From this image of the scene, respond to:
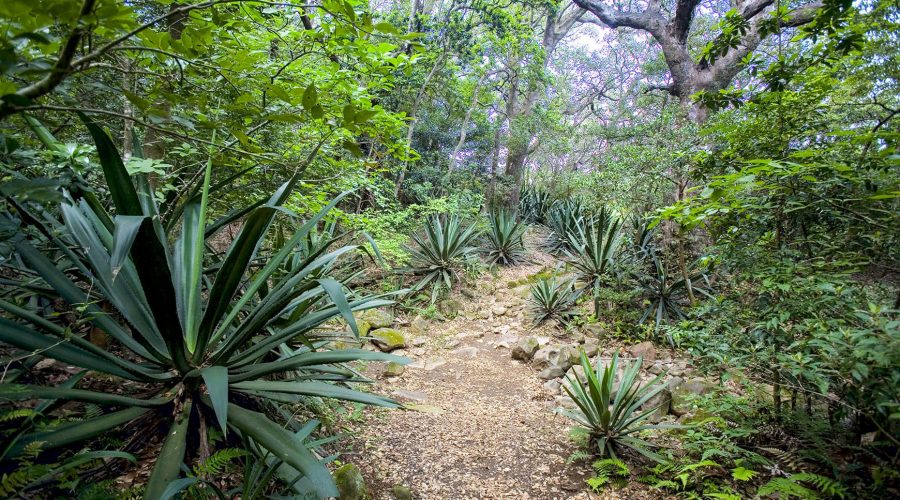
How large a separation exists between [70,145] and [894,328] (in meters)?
2.93

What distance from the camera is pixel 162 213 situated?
1.90 meters

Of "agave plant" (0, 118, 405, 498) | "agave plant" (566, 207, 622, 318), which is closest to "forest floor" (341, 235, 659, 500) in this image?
"agave plant" (566, 207, 622, 318)

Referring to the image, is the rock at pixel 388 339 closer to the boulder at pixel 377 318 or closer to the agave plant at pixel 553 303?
the boulder at pixel 377 318

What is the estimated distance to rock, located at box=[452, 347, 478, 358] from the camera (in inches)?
176

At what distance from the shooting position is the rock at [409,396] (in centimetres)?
330

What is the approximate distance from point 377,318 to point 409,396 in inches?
61.1

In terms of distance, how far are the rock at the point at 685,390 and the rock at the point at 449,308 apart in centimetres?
301

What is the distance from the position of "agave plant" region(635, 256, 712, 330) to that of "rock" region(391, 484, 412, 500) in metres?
3.36

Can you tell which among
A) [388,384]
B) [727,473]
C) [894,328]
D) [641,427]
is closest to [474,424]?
[388,384]

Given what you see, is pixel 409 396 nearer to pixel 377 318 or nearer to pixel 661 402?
pixel 377 318

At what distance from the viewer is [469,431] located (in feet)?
9.53

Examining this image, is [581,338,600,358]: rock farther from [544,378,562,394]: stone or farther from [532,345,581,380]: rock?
[544,378,562,394]: stone

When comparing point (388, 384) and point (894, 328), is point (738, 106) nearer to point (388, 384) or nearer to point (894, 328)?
point (894, 328)

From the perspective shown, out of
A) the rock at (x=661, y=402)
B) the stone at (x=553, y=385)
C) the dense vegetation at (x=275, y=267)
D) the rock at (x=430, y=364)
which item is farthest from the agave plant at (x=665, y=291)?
the rock at (x=430, y=364)
